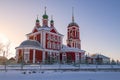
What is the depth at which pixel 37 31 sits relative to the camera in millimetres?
53312

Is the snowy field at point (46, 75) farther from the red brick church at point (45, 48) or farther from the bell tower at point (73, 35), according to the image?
the bell tower at point (73, 35)

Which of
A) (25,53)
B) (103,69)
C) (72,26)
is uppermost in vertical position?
(72,26)

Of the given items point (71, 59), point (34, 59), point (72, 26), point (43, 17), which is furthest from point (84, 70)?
point (72, 26)

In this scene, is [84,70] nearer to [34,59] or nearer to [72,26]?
[34,59]

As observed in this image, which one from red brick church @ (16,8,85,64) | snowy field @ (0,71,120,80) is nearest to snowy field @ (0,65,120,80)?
snowy field @ (0,71,120,80)

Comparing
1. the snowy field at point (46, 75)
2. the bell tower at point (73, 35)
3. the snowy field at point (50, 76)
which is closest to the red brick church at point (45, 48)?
the bell tower at point (73, 35)

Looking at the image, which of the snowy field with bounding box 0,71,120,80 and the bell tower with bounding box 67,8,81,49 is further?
the bell tower with bounding box 67,8,81,49

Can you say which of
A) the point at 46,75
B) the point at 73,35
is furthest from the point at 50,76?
the point at 73,35

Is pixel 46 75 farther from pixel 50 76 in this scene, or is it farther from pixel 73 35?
pixel 73 35

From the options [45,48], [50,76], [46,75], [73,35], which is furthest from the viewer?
[73,35]

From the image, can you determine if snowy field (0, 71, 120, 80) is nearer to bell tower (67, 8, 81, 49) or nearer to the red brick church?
the red brick church

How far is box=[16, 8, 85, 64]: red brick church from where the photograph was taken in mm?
46156

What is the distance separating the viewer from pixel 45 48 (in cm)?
5062

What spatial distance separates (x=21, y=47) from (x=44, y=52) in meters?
6.43
